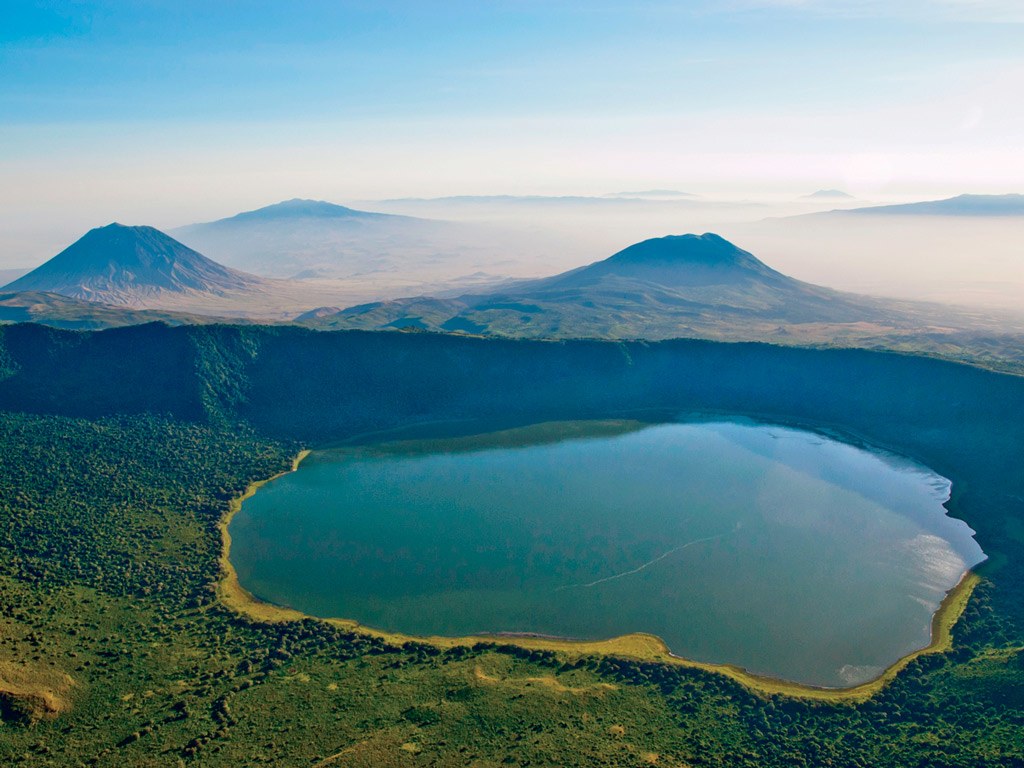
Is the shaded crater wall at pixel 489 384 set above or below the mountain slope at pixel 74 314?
below

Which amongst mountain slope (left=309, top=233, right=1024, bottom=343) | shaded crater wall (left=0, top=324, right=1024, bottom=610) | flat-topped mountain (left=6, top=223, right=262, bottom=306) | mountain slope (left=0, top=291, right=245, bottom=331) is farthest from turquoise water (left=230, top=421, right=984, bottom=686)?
flat-topped mountain (left=6, top=223, right=262, bottom=306)

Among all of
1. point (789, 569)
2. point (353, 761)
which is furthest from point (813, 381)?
point (353, 761)

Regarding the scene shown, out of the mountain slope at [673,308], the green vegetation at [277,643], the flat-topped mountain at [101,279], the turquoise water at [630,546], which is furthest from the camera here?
the flat-topped mountain at [101,279]

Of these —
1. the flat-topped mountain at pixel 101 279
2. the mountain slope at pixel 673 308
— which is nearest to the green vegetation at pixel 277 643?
the mountain slope at pixel 673 308

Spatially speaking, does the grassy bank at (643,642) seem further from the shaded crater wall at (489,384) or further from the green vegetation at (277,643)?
the shaded crater wall at (489,384)

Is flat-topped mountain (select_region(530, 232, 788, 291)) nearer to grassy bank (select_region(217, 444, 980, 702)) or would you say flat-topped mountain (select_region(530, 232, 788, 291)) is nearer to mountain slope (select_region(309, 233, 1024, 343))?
mountain slope (select_region(309, 233, 1024, 343))

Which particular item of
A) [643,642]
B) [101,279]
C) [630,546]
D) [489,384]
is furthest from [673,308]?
[101,279]
